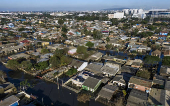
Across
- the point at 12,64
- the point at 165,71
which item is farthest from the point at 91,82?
the point at 12,64

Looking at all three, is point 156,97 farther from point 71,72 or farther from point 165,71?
point 71,72

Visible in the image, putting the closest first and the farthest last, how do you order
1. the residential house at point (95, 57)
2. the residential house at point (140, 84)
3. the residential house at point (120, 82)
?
the residential house at point (140, 84) < the residential house at point (120, 82) < the residential house at point (95, 57)

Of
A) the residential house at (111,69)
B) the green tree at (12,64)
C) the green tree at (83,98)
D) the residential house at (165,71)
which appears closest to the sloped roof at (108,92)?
the green tree at (83,98)

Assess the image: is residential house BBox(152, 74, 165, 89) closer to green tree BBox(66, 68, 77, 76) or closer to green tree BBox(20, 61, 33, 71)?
green tree BBox(66, 68, 77, 76)

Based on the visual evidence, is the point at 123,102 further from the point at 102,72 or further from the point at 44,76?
the point at 44,76

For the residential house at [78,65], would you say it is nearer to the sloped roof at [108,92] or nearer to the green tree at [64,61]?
the green tree at [64,61]
